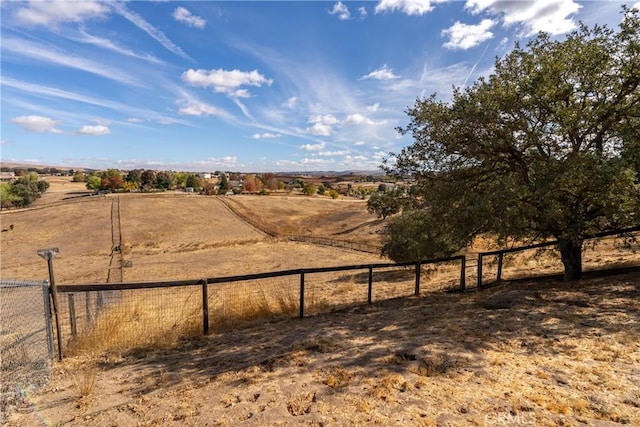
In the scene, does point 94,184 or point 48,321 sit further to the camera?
point 94,184

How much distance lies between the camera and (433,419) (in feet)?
14.4

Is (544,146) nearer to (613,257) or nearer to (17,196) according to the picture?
(613,257)

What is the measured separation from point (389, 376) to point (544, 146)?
8.05m

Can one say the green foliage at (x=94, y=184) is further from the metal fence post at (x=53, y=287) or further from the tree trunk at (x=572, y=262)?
the tree trunk at (x=572, y=262)

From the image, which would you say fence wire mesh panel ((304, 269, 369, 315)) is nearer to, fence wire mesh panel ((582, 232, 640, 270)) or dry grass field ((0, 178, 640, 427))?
dry grass field ((0, 178, 640, 427))

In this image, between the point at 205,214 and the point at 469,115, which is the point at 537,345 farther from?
the point at 205,214

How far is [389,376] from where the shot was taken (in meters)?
5.49

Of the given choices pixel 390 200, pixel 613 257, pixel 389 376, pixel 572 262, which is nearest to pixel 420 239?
pixel 613 257

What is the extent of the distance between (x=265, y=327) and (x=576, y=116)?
907cm

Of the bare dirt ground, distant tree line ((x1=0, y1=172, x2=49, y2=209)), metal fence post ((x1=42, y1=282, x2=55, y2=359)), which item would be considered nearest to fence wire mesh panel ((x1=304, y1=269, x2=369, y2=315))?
the bare dirt ground

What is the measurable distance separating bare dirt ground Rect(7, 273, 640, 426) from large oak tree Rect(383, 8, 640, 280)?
2300 millimetres

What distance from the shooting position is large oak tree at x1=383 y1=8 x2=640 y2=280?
861cm

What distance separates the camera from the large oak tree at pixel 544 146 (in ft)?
28.2

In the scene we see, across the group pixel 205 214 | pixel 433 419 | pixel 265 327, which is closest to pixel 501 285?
pixel 265 327
